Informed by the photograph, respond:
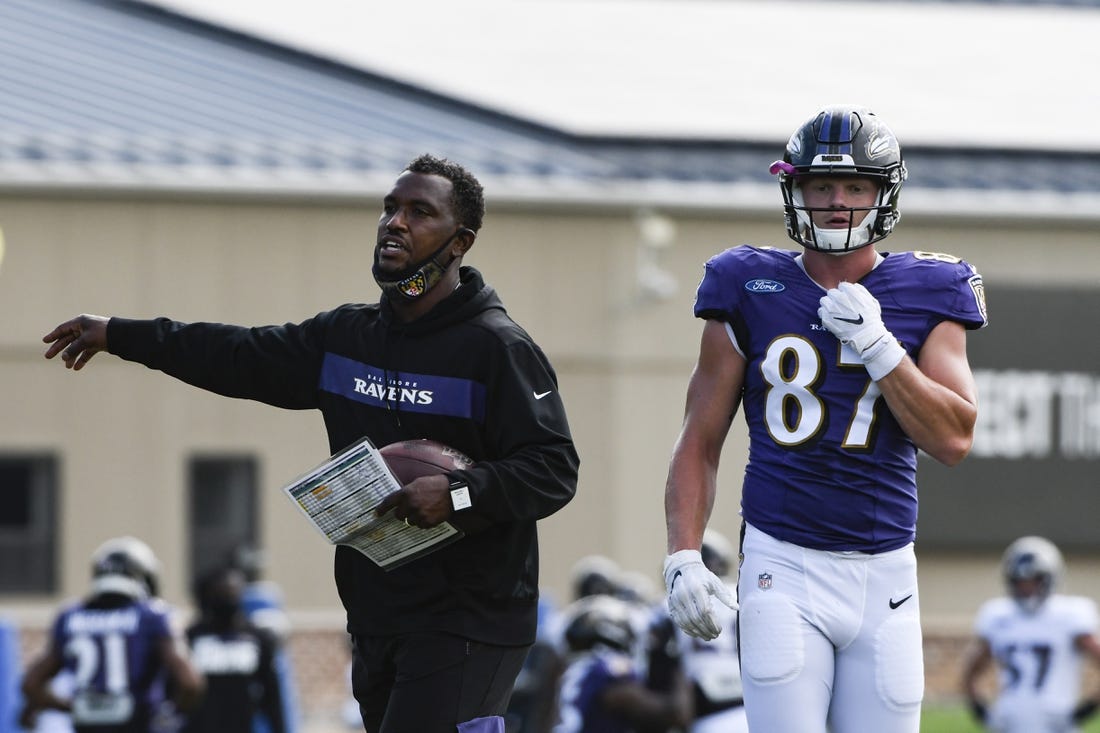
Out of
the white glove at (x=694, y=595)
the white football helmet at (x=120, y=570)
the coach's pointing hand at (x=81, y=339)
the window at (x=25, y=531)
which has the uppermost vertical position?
the coach's pointing hand at (x=81, y=339)

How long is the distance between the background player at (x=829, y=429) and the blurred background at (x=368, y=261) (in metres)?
12.6

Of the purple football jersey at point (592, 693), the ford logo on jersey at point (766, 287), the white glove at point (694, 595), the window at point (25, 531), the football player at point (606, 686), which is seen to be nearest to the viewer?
the white glove at point (694, 595)

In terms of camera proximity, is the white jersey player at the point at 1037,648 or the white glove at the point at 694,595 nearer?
the white glove at the point at 694,595

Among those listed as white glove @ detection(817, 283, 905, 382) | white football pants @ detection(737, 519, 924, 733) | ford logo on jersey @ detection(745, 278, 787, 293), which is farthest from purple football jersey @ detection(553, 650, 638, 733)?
white glove @ detection(817, 283, 905, 382)

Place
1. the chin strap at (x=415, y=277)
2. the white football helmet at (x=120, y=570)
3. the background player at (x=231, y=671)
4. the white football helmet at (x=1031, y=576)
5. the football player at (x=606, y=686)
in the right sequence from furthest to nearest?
1. the white football helmet at (x=1031, y=576)
2. the background player at (x=231, y=671)
3. the white football helmet at (x=120, y=570)
4. the football player at (x=606, y=686)
5. the chin strap at (x=415, y=277)

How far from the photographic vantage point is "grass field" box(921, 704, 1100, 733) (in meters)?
17.3

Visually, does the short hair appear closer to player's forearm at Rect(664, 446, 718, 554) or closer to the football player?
player's forearm at Rect(664, 446, 718, 554)

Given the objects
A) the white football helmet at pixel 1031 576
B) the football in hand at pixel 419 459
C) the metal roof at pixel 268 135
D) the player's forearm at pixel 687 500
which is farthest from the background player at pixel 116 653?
the metal roof at pixel 268 135

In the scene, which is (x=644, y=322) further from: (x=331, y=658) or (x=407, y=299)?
(x=407, y=299)

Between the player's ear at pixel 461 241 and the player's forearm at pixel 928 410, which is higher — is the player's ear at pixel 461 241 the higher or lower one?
the higher one

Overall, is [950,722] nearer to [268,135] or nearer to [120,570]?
[268,135]

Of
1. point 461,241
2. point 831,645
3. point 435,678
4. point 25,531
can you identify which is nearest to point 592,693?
point 435,678

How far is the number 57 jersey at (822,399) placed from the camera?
4.87 m

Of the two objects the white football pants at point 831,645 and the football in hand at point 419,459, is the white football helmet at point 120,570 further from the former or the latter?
the white football pants at point 831,645
